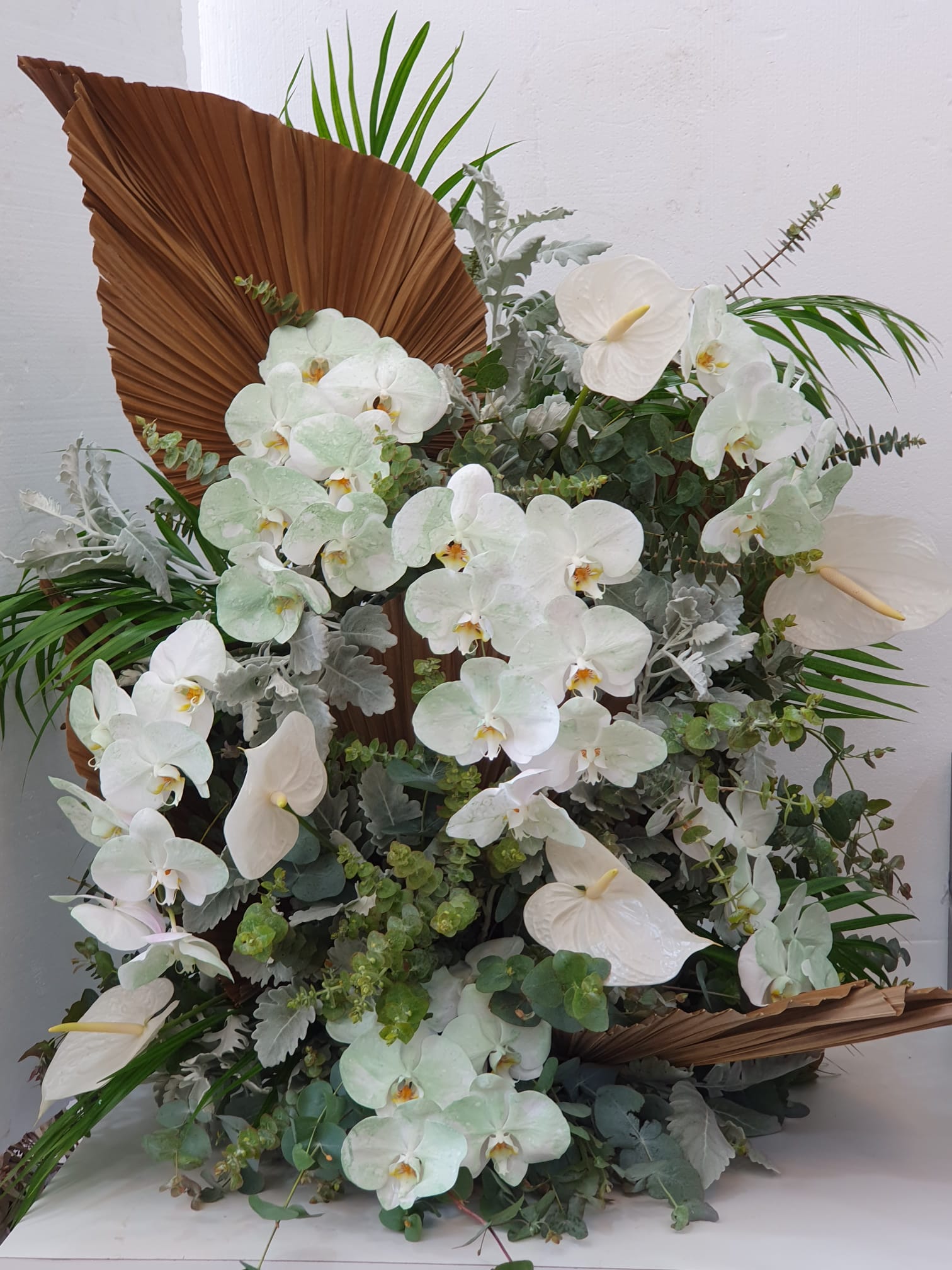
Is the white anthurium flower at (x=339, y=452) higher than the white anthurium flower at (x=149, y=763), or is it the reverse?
the white anthurium flower at (x=339, y=452)

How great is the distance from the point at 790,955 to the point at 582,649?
0.26 meters

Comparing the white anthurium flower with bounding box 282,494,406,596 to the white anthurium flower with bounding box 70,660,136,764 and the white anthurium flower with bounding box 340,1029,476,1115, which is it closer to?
the white anthurium flower with bounding box 70,660,136,764

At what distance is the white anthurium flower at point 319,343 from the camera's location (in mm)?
767

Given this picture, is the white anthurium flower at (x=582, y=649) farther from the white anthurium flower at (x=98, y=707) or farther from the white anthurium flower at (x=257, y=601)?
the white anthurium flower at (x=98, y=707)

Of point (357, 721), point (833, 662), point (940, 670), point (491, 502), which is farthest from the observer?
point (940, 670)

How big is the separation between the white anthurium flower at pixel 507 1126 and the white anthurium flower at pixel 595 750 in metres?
0.19

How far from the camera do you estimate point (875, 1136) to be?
0.84 meters

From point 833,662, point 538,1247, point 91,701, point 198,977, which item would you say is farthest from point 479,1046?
point 833,662

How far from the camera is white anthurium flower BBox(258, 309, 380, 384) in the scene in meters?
0.77

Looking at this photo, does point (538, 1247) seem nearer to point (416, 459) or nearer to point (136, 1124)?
point (136, 1124)

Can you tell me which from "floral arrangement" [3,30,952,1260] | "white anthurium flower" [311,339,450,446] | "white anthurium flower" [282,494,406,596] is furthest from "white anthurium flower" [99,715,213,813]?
"white anthurium flower" [311,339,450,446]

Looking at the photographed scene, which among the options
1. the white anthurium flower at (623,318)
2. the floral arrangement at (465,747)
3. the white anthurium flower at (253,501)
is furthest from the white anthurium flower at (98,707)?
the white anthurium flower at (623,318)

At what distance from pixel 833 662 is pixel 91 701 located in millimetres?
618

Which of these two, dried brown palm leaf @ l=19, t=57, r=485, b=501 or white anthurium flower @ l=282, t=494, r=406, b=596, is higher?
Result: dried brown palm leaf @ l=19, t=57, r=485, b=501
